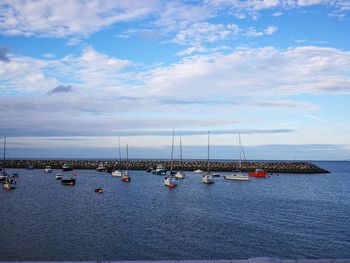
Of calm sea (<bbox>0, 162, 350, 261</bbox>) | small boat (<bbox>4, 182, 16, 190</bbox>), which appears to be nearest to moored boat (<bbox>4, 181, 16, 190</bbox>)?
small boat (<bbox>4, 182, 16, 190</bbox>)

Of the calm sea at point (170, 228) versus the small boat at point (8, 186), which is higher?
the small boat at point (8, 186)

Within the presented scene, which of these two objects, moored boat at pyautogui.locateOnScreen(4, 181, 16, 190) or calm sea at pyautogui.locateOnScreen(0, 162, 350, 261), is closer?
calm sea at pyautogui.locateOnScreen(0, 162, 350, 261)

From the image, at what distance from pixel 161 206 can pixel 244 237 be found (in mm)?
20365

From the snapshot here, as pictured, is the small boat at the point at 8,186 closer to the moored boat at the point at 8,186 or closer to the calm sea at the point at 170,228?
the moored boat at the point at 8,186

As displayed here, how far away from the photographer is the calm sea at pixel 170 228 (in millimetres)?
29391

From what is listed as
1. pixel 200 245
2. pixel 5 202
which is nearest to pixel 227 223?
pixel 200 245

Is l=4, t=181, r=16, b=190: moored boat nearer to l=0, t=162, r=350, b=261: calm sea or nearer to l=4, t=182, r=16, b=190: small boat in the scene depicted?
l=4, t=182, r=16, b=190: small boat

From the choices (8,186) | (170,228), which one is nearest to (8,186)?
(8,186)

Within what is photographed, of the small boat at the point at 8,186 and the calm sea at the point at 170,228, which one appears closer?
the calm sea at the point at 170,228

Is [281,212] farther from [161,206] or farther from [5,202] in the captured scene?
[5,202]

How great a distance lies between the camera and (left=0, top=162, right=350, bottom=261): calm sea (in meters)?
29.4

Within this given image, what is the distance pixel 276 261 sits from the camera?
12.7 meters

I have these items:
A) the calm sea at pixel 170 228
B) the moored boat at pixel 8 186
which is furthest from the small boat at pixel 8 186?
the calm sea at pixel 170 228

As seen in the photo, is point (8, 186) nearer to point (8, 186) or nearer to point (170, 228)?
point (8, 186)
